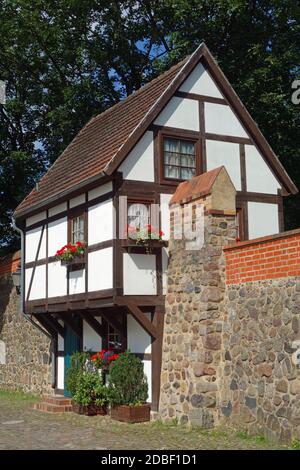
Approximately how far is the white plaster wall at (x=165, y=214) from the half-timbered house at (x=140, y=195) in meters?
0.02

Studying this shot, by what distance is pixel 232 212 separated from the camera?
12.7 m

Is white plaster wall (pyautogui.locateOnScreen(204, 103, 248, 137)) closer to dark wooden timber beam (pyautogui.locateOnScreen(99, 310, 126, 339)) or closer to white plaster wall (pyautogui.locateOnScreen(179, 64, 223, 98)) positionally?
white plaster wall (pyautogui.locateOnScreen(179, 64, 223, 98))

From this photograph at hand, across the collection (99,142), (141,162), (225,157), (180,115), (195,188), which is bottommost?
(195,188)

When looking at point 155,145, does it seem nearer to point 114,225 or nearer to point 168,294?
point 114,225

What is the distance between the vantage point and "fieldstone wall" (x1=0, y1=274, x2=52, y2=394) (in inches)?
741

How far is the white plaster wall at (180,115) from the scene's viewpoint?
47.0 ft

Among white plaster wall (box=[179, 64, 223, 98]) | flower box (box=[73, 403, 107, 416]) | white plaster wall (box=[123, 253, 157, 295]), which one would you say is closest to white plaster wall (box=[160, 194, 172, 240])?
white plaster wall (box=[123, 253, 157, 295])

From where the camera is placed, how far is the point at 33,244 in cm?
1747

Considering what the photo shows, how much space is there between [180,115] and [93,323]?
16.8 feet

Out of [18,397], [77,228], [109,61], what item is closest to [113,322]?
[77,228]

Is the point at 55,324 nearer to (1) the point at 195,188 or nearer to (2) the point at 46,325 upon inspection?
(2) the point at 46,325

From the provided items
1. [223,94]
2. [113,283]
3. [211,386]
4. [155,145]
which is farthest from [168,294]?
[223,94]

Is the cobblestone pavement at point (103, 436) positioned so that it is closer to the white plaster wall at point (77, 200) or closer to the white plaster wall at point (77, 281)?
the white plaster wall at point (77, 281)

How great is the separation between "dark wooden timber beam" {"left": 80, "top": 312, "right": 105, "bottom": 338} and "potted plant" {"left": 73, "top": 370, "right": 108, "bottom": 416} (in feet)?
3.37
